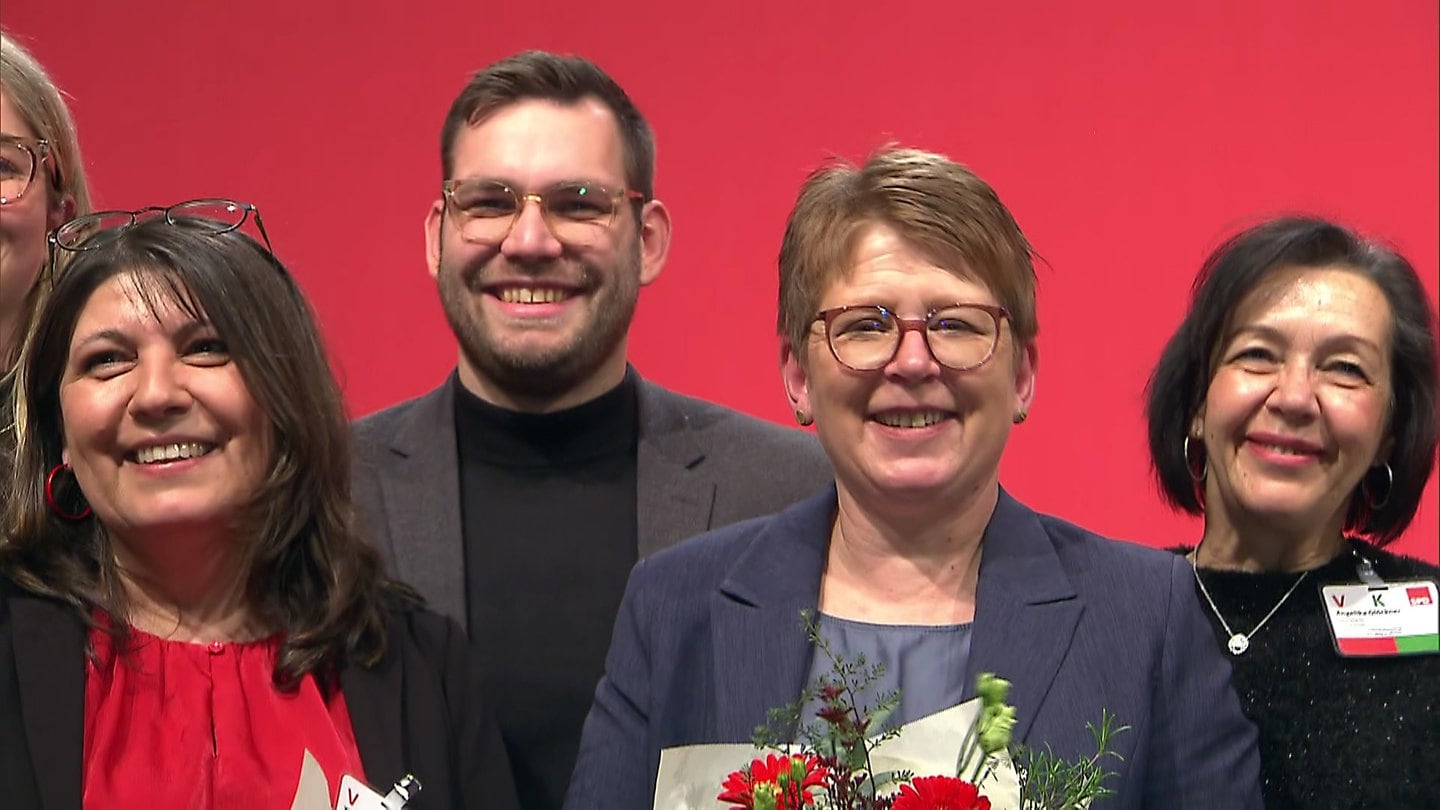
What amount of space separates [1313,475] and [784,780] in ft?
4.03

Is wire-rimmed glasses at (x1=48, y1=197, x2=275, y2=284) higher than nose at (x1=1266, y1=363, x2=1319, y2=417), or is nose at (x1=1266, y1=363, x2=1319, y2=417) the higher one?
wire-rimmed glasses at (x1=48, y1=197, x2=275, y2=284)

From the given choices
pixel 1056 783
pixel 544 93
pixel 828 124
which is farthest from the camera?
pixel 828 124

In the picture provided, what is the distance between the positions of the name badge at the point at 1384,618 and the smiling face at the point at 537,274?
1.19 m

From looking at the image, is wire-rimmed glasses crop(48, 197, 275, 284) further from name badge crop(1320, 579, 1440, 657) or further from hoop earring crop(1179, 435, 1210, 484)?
name badge crop(1320, 579, 1440, 657)

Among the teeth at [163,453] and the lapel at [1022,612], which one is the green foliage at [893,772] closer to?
the lapel at [1022,612]

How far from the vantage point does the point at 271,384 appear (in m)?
2.10

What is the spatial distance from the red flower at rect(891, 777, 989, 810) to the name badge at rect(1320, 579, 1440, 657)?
1094mm

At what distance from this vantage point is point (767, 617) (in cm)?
206

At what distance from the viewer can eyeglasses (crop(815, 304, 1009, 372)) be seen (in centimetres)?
200

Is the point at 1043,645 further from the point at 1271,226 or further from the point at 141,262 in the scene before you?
the point at 141,262

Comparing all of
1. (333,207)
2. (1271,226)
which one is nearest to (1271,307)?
(1271,226)

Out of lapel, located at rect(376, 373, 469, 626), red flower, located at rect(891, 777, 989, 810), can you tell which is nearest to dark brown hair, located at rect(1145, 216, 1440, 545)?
lapel, located at rect(376, 373, 469, 626)

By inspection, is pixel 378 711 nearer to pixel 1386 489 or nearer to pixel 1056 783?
pixel 1056 783

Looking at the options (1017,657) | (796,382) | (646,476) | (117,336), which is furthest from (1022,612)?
(117,336)
